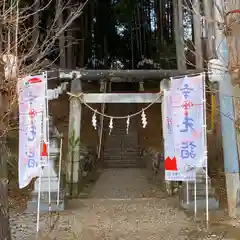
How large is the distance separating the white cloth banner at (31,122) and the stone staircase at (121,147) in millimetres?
7766

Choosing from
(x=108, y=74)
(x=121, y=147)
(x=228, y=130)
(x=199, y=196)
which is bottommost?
(x=199, y=196)

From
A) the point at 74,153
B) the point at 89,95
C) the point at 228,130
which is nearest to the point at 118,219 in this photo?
the point at 228,130

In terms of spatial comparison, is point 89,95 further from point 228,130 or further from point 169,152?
point 228,130

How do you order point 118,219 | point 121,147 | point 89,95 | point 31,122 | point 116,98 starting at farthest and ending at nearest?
point 121,147
point 89,95
point 116,98
point 118,219
point 31,122

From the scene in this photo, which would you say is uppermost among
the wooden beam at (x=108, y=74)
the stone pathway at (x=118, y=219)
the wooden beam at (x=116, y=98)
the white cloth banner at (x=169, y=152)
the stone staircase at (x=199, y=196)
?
the wooden beam at (x=108, y=74)

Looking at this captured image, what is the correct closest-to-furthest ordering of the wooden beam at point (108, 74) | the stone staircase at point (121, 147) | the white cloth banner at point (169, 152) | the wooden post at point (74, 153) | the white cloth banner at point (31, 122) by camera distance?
the white cloth banner at point (31, 122)
the white cloth banner at point (169, 152)
the wooden beam at point (108, 74)
the wooden post at point (74, 153)
the stone staircase at point (121, 147)

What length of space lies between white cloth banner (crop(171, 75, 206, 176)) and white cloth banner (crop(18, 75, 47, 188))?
262 cm

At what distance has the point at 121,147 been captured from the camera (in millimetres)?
15914

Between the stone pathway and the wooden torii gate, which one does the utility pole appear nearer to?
the stone pathway

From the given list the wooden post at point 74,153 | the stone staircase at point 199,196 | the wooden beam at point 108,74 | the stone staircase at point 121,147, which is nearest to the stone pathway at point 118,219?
the stone staircase at point 199,196

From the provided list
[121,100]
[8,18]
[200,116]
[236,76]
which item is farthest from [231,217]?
[8,18]

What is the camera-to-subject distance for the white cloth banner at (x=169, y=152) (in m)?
7.49

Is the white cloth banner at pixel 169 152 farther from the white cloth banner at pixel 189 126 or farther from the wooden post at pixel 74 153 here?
the wooden post at pixel 74 153

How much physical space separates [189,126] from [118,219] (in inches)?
89.8
